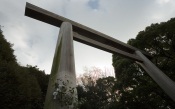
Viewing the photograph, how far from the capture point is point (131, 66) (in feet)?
36.0

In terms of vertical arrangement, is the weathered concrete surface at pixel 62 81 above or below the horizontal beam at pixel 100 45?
below

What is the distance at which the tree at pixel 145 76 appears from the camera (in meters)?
9.52

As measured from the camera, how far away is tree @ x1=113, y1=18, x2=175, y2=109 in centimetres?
952

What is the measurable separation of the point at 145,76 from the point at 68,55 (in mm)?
7463

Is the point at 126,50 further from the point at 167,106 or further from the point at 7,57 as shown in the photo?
the point at 7,57

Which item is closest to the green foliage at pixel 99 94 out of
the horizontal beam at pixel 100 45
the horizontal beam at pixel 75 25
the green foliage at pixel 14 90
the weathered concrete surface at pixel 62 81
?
the green foliage at pixel 14 90

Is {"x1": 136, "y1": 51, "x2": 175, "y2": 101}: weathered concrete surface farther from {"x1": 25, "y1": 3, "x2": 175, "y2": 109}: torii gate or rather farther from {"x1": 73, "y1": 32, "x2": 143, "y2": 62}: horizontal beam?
{"x1": 73, "y1": 32, "x2": 143, "y2": 62}: horizontal beam

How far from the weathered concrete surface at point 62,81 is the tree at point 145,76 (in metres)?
6.27

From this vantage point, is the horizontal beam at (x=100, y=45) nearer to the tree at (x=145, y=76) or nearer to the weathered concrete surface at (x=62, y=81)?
the weathered concrete surface at (x=62, y=81)

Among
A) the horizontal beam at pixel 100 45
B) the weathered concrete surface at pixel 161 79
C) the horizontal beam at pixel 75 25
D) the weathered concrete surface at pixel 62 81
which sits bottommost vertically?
the weathered concrete surface at pixel 62 81

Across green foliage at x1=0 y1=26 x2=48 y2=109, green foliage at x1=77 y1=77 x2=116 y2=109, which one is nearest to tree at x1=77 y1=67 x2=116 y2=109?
green foliage at x1=77 y1=77 x2=116 y2=109

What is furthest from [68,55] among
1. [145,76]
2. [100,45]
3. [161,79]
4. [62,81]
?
[145,76]

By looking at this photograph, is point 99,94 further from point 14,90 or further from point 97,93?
point 14,90

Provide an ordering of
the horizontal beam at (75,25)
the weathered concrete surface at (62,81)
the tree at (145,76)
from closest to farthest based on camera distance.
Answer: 1. the weathered concrete surface at (62,81)
2. the horizontal beam at (75,25)
3. the tree at (145,76)
